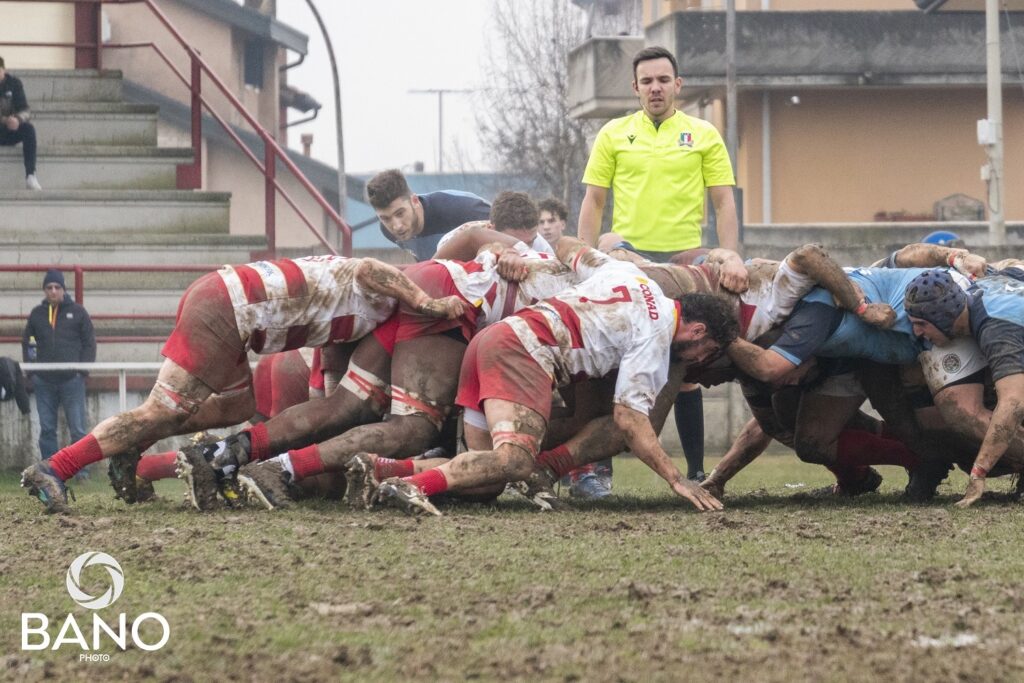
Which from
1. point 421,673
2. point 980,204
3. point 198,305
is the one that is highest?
point 980,204

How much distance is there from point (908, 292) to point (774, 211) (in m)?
22.5

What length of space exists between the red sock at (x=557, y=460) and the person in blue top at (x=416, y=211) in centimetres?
198

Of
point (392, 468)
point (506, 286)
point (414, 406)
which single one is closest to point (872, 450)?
point (506, 286)

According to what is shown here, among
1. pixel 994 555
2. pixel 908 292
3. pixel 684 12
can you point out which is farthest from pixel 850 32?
pixel 994 555

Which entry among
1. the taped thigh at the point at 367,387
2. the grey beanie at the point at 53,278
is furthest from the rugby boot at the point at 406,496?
the grey beanie at the point at 53,278

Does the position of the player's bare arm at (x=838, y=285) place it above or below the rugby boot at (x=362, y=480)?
above

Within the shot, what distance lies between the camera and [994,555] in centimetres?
613

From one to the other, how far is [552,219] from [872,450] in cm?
404

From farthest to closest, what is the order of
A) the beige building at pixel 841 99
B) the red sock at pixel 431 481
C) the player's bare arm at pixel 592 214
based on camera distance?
the beige building at pixel 841 99 → the player's bare arm at pixel 592 214 → the red sock at pixel 431 481

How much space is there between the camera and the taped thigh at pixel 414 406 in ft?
26.3

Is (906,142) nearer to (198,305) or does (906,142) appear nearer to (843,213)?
(843,213)

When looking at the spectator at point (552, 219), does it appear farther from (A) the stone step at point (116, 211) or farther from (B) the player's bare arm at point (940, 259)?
(A) the stone step at point (116, 211)

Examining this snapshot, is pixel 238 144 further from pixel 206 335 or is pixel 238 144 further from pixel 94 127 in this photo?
pixel 206 335

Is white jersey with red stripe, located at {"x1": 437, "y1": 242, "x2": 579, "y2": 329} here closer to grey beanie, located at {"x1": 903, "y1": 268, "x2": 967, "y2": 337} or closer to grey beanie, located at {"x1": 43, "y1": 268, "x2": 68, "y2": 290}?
grey beanie, located at {"x1": 903, "y1": 268, "x2": 967, "y2": 337}
